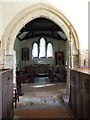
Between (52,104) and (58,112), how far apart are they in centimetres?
113

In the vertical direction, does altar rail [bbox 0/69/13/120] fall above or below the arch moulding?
below

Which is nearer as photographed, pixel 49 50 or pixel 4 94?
pixel 4 94

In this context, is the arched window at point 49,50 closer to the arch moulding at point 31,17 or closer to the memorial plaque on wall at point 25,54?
the memorial plaque on wall at point 25,54

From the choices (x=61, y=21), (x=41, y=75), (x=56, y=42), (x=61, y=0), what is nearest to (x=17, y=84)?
(x=61, y=21)

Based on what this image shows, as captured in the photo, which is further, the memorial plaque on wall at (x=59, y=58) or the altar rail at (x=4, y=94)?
the memorial plaque on wall at (x=59, y=58)

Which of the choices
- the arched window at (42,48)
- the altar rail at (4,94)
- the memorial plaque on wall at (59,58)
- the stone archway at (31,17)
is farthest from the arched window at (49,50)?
the altar rail at (4,94)

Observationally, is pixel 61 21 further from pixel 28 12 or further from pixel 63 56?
Result: pixel 63 56

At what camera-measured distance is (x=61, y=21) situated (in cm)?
859

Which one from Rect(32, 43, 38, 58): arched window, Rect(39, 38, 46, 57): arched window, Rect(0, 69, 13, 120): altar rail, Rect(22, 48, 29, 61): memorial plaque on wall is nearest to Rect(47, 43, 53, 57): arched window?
Rect(39, 38, 46, 57): arched window

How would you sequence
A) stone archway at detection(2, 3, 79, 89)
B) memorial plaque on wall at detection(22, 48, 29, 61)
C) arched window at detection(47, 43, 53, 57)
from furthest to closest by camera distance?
arched window at detection(47, 43, 53, 57) < memorial plaque on wall at detection(22, 48, 29, 61) < stone archway at detection(2, 3, 79, 89)

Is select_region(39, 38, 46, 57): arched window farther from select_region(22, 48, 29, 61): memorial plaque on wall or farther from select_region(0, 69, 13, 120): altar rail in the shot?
select_region(0, 69, 13, 120): altar rail

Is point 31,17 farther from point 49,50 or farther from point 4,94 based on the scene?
point 49,50

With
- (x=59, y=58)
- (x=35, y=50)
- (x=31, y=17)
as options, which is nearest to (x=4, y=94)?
(x=31, y=17)

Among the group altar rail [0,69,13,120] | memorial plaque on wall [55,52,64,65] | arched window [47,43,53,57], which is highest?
arched window [47,43,53,57]
